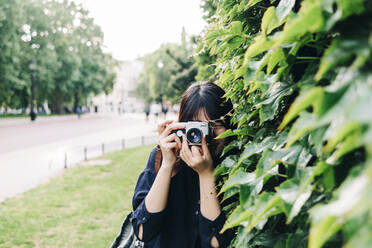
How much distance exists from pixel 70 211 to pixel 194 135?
506 centimetres

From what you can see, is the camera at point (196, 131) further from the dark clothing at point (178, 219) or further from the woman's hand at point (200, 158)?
the dark clothing at point (178, 219)

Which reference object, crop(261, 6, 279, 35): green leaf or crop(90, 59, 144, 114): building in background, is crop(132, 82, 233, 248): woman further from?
crop(90, 59, 144, 114): building in background

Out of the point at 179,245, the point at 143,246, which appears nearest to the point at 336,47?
the point at 179,245

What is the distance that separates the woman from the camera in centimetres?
188

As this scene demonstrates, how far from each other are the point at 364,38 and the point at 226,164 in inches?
39.8

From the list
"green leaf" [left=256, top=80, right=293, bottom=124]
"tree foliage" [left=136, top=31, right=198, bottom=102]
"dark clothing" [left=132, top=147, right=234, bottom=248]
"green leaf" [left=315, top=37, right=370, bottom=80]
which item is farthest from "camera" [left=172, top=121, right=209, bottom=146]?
"tree foliage" [left=136, top=31, right=198, bottom=102]

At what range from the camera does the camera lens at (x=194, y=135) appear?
1896 mm

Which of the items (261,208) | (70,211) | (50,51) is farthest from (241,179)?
(50,51)

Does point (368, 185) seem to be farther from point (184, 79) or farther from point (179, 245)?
point (184, 79)

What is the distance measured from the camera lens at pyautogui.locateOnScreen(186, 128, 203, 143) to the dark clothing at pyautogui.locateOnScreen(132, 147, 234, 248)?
0.45 m

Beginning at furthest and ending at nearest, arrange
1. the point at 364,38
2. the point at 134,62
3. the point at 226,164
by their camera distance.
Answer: the point at 134,62, the point at 226,164, the point at 364,38

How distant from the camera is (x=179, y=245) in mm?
2080

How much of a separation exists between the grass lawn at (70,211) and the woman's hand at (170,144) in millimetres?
3468

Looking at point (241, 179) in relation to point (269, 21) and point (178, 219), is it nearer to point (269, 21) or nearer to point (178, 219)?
point (269, 21)
